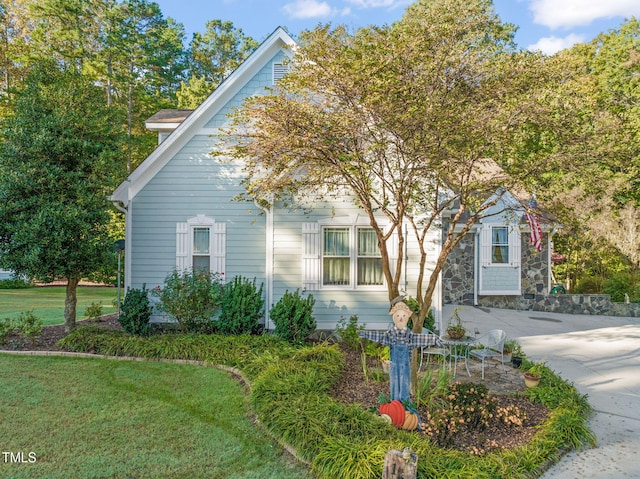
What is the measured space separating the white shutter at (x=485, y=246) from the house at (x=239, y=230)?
6.19 metres

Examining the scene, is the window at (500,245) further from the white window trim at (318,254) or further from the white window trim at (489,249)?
the white window trim at (318,254)

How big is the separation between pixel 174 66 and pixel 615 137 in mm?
30578

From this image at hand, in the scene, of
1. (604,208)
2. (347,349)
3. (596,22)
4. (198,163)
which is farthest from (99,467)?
(596,22)

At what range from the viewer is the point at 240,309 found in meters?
8.72

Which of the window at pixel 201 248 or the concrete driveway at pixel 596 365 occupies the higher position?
the window at pixel 201 248

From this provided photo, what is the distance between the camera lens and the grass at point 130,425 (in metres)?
3.95

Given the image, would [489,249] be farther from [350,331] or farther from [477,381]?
[477,381]

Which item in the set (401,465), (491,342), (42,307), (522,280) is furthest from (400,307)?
(42,307)

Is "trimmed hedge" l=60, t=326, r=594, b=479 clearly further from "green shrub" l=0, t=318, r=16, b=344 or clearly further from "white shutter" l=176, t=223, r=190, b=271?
"green shrub" l=0, t=318, r=16, b=344

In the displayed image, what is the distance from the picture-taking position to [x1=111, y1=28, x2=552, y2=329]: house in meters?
9.15

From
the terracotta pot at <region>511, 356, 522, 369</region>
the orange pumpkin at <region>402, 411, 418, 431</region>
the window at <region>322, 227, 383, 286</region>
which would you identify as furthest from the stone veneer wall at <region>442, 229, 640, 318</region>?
the orange pumpkin at <region>402, 411, 418, 431</region>

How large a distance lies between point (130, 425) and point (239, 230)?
531 cm

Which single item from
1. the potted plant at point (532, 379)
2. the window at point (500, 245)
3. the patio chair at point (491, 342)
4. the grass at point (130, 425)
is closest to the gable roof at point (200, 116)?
the grass at point (130, 425)

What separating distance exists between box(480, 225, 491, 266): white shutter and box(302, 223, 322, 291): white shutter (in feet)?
25.6
